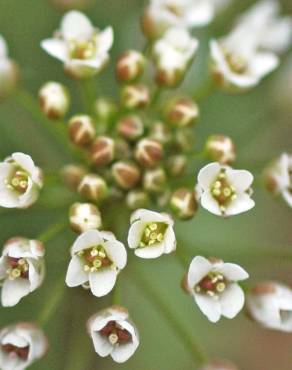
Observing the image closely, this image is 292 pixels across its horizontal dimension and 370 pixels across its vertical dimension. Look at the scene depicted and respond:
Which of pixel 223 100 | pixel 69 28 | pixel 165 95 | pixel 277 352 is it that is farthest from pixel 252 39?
pixel 277 352

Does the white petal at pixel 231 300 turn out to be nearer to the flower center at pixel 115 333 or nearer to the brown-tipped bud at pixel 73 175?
A: the flower center at pixel 115 333

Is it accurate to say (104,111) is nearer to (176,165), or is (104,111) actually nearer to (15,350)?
(176,165)

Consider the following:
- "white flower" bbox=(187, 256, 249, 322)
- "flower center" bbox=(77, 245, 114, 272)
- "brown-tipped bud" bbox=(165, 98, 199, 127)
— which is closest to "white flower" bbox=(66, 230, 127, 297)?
"flower center" bbox=(77, 245, 114, 272)

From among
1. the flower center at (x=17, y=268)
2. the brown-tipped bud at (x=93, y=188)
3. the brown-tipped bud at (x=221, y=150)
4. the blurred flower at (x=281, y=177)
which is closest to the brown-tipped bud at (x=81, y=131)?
the brown-tipped bud at (x=93, y=188)

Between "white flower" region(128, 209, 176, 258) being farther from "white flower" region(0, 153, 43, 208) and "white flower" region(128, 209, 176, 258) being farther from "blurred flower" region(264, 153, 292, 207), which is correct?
"blurred flower" region(264, 153, 292, 207)

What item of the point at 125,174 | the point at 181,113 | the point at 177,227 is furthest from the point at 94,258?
the point at 177,227

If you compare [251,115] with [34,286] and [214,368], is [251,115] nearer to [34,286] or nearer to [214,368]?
[214,368]
